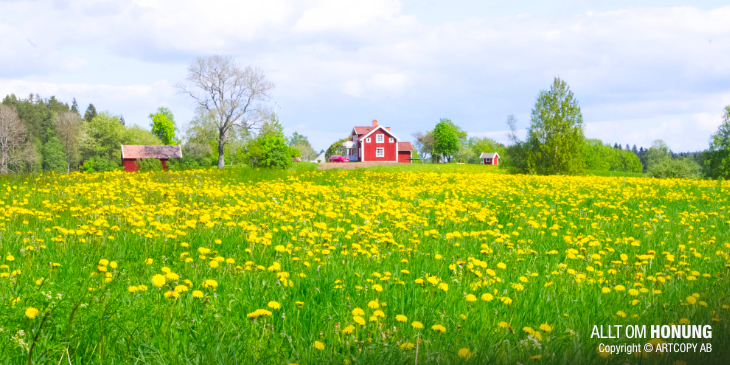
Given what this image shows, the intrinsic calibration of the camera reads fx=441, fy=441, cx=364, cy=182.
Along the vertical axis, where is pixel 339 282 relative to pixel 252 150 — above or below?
below

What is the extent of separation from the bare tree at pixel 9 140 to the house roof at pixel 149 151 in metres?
17.1

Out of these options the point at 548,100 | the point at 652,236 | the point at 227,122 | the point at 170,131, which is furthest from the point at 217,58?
the point at 170,131

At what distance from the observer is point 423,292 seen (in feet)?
12.1

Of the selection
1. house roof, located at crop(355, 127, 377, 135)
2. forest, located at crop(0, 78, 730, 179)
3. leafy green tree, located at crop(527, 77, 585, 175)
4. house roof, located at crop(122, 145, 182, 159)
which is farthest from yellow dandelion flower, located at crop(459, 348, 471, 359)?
house roof, located at crop(355, 127, 377, 135)

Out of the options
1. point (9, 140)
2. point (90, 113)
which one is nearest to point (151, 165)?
point (9, 140)

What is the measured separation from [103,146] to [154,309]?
91.4 metres

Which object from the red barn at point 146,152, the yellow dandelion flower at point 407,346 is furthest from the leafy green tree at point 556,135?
the red barn at point 146,152

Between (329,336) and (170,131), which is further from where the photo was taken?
(170,131)

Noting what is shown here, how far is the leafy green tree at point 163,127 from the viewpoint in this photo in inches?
3742

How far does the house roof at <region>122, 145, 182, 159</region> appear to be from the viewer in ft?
240

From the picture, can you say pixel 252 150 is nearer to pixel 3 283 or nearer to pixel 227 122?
pixel 227 122

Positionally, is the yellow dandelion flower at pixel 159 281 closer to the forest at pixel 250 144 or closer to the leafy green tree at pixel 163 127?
the forest at pixel 250 144

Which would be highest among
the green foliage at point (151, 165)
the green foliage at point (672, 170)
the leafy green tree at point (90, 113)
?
the leafy green tree at point (90, 113)

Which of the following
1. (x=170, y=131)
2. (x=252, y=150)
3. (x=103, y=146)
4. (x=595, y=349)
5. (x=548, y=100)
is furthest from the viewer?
(x=170, y=131)
